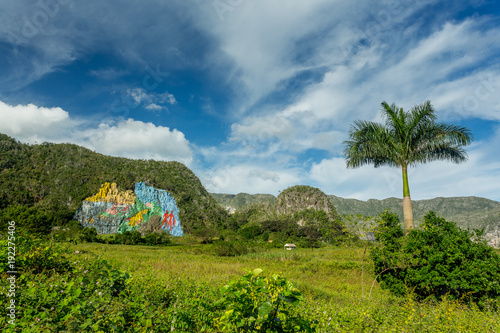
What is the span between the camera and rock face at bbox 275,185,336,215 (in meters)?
127

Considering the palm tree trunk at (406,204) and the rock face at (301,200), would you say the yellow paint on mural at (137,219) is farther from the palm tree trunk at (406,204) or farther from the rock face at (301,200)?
the rock face at (301,200)

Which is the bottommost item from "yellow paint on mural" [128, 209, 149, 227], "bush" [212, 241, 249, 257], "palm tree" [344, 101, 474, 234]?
"bush" [212, 241, 249, 257]

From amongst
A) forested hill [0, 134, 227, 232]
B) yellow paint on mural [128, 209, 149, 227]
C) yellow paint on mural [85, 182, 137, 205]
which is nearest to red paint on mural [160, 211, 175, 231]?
forested hill [0, 134, 227, 232]

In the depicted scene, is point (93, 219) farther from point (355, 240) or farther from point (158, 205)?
point (355, 240)

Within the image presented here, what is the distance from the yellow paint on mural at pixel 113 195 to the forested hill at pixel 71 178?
8.48 ft

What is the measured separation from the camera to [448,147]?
38.3ft

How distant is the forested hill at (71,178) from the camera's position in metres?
66.0

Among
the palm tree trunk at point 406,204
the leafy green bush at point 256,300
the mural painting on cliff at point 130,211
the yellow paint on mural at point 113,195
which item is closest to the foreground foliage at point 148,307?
the leafy green bush at point 256,300

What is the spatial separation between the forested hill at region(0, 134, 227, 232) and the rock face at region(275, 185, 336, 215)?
41303 mm

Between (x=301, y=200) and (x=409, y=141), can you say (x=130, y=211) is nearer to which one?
(x=409, y=141)

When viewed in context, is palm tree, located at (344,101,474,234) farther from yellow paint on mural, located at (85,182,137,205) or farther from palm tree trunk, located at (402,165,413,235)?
yellow paint on mural, located at (85,182,137,205)

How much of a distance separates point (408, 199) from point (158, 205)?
2891 inches

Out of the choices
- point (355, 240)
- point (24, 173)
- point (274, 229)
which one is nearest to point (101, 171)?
point (24, 173)

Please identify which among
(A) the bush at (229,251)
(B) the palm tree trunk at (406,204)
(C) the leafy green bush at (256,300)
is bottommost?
(A) the bush at (229,251)
